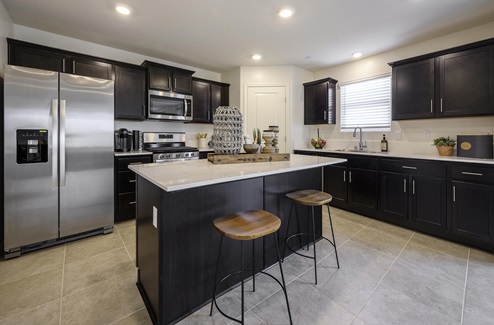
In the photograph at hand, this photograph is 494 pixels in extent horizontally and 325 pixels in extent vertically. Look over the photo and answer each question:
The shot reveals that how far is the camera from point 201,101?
4.49 meters

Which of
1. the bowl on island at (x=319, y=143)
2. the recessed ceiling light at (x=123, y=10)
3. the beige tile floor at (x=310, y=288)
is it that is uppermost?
the recessed ceiling light at (x=123, y=10)

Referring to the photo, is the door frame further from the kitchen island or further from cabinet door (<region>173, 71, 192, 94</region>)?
the kitchen island

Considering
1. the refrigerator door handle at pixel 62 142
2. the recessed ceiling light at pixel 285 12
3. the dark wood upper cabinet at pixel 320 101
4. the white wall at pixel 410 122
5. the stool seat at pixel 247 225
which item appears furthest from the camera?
the dark wood upper cabinet at pixel 320 101

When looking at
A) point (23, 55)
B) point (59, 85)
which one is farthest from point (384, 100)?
point (23, 55)

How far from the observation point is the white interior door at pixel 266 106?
179 inches

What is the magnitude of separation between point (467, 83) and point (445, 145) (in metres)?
0.78

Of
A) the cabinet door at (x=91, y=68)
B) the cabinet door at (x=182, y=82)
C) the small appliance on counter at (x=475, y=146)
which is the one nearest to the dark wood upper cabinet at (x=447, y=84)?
the small appliance on counter at (x=475, y=146)

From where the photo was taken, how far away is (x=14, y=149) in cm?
225

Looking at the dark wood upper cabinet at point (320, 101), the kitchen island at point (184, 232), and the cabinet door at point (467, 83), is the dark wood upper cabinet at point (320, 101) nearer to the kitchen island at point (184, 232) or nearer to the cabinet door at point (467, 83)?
the cabinet door at point (467, 83)

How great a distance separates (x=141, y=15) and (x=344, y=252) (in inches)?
141

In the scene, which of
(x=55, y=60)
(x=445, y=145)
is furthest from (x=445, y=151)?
(x=55, y=60)

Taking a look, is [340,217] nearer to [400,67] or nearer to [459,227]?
[459,227]

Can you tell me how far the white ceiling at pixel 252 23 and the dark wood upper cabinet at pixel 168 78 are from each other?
11.2 inches

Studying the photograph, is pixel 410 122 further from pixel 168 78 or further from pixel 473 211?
pixel 168 78
